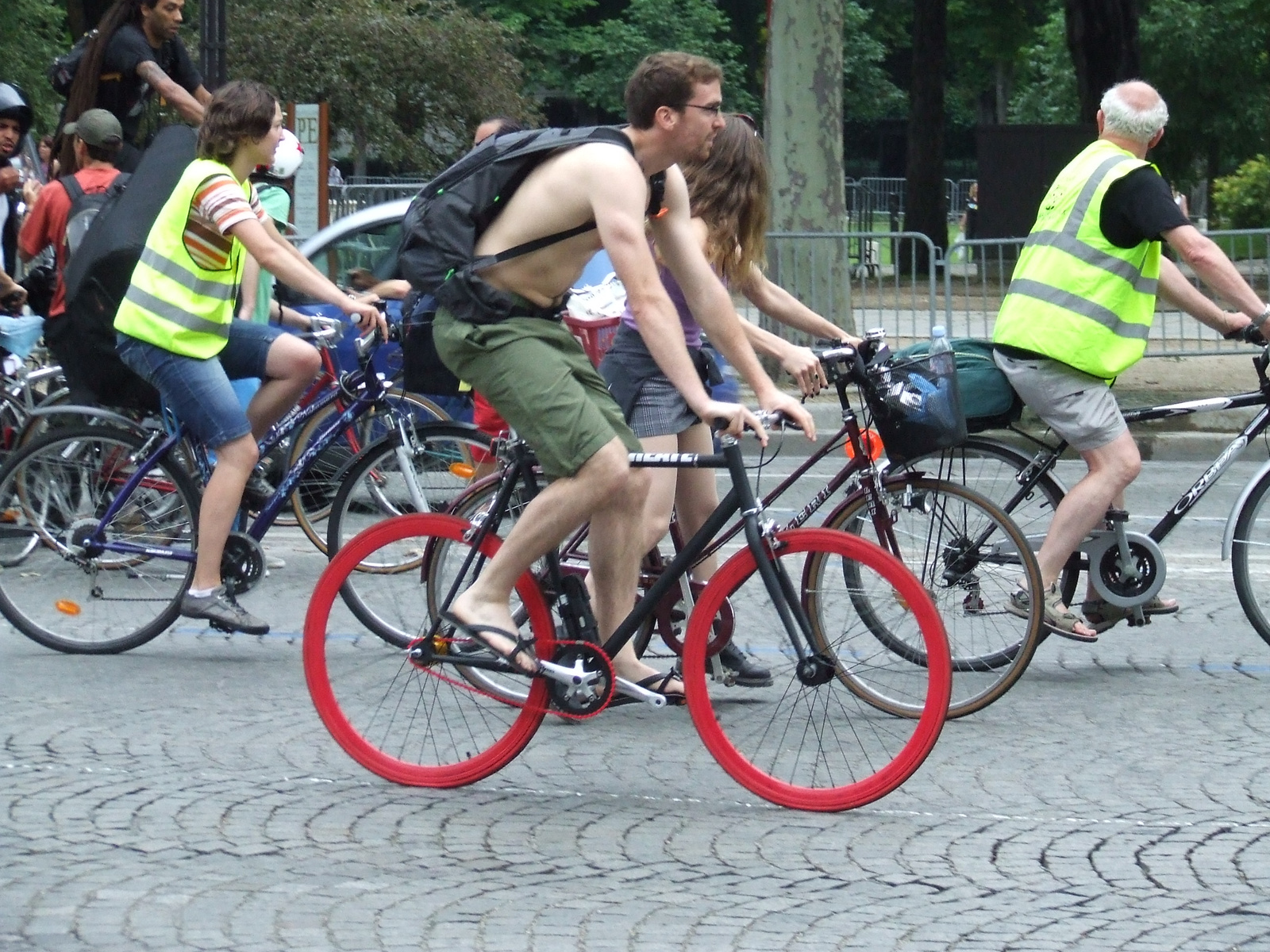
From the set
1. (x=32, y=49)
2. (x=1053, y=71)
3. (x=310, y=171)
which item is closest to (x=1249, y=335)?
(x=310, y=171)

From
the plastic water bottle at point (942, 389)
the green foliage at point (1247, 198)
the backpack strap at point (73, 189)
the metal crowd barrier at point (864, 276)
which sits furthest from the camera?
the green foliage at point (1247, 198)

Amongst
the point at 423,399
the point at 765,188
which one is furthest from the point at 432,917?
the point at 423,399

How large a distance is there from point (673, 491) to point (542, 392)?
2.72 feet

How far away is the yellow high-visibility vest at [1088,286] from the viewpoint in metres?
5.79

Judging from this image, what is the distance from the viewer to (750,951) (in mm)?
3762

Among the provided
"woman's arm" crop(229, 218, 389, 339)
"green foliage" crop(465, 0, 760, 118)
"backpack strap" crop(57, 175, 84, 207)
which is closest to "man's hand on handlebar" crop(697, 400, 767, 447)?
"woman's arm" crop(229, 218, 389, 339)

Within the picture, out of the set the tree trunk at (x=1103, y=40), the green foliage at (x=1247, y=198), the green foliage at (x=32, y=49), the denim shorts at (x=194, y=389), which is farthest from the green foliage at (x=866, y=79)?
the denim shorts at (x=194, y=389)

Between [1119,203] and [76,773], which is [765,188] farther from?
[76,773]

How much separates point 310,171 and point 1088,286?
871 centimetres

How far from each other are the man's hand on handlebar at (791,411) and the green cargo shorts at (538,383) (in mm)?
394

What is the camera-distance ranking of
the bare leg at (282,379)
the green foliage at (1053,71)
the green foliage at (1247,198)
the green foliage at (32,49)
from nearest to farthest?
the bare leg at (282,379) → the green foliage at (1247,198) → the green foliage at (32,49) → the green foliage at (1053,71)

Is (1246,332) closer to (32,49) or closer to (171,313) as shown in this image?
(171,313)

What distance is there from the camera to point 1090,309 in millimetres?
5801

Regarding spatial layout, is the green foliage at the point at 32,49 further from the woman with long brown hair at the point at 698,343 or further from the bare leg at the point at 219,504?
the woman with long brown hair at the point at 698,343
